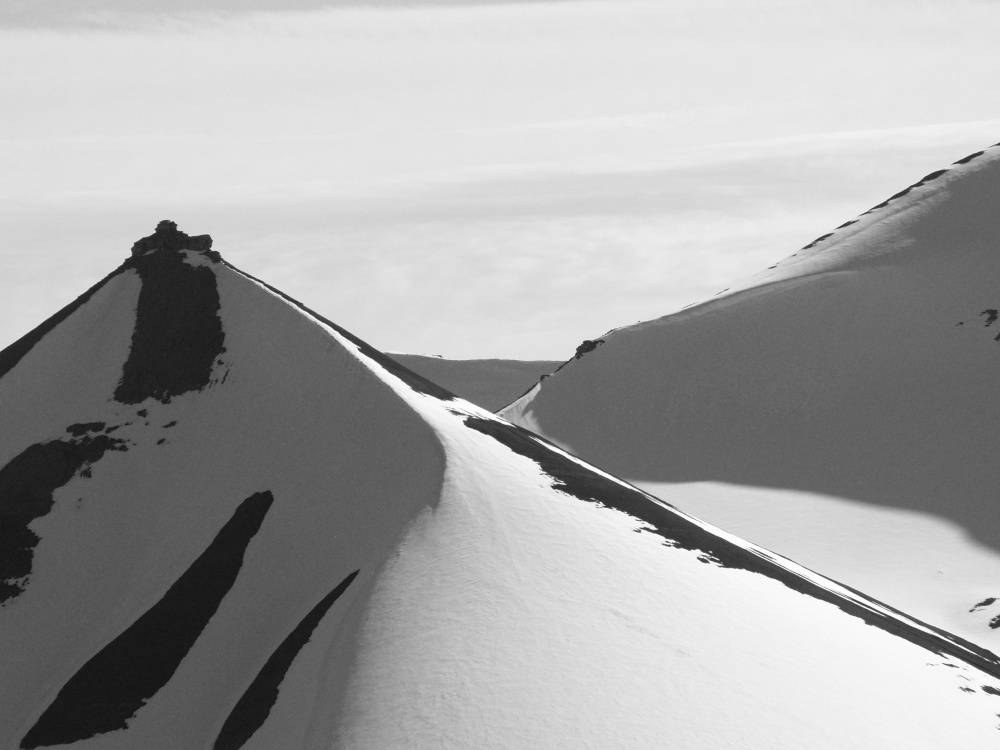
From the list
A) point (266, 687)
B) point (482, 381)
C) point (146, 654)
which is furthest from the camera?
point (482, 381)

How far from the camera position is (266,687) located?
3672 centimetres

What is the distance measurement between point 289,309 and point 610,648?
30.0 metres

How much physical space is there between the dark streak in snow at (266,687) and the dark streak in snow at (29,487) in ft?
47.9

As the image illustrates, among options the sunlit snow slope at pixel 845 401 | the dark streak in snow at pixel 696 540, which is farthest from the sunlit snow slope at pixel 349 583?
the sunlit snow slope at pixel 845 401

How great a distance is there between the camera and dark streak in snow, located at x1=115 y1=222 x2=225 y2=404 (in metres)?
55.5

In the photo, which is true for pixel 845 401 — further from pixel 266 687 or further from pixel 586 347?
pixel 266 687

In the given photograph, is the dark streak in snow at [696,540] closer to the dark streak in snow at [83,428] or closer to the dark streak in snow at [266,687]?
the dark streak in snow at [266,687]

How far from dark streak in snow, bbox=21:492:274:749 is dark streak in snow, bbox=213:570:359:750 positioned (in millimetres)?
4946

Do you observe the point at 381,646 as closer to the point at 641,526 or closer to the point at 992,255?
the point at 641,526

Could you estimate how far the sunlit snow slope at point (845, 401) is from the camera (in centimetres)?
7825

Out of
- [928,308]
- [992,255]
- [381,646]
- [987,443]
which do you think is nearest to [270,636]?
[381,646]

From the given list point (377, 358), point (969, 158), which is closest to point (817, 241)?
point (969, 158)

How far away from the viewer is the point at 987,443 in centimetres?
8931

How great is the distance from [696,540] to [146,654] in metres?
21.7
